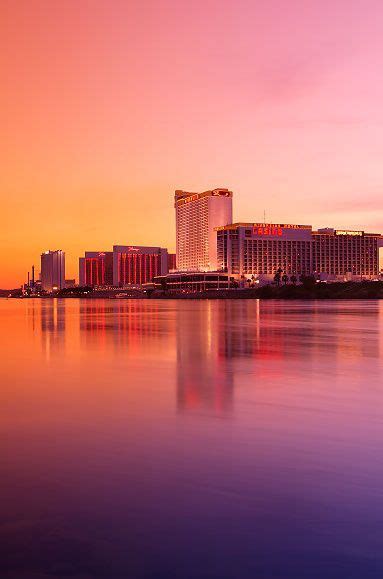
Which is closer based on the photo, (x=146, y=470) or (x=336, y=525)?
(x=336, y=525)

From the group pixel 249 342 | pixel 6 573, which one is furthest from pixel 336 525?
pixel 249 342

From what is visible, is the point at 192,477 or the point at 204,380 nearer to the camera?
the point at 192,477

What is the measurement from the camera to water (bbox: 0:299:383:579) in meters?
5.84

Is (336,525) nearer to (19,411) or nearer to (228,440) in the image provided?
(228,440)

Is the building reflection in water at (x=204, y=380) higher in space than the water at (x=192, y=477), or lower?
lower

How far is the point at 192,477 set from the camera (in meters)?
8.27

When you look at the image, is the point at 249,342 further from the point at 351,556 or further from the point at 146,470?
the point at 351,556

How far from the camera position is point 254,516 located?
6809 mm

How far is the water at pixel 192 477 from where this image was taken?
5844mm

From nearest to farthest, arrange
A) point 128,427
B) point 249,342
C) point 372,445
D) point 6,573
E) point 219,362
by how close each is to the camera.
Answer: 1. point 6,573
2. point 372,445
3. point 128,427
4. point 219,362
5. point 249,342

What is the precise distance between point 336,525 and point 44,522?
11.4ft

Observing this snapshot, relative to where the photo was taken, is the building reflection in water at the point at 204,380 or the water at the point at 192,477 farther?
the building reflection in water at the point at 204,380

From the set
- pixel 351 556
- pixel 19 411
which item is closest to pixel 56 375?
pixel 19 411

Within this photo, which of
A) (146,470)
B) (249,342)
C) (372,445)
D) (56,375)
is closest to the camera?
(146,470)
